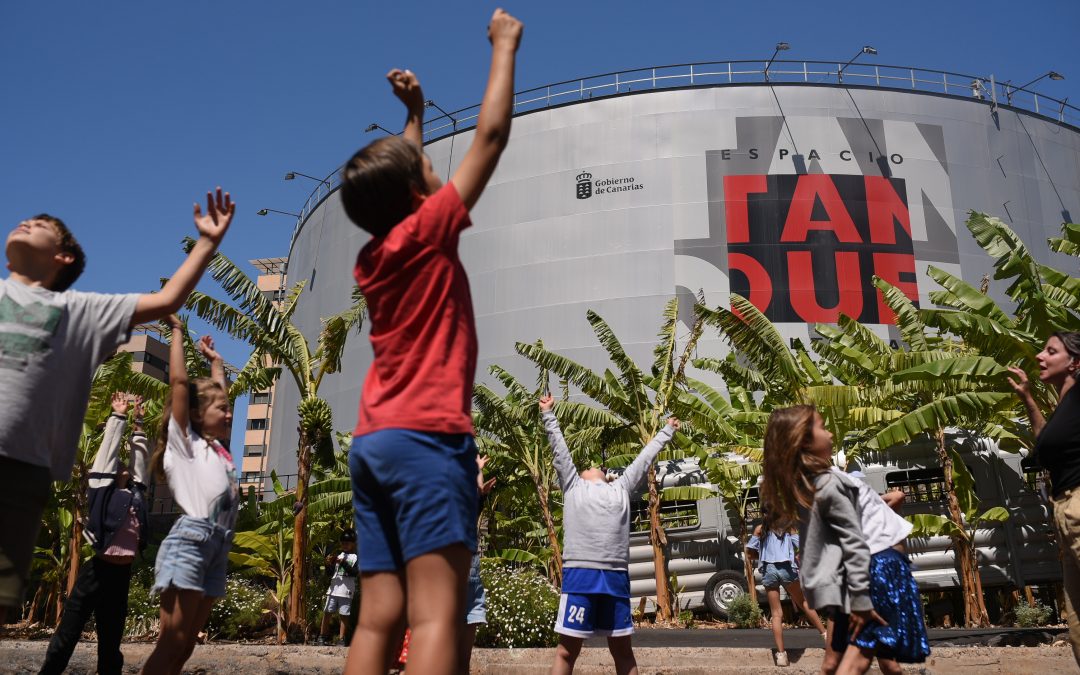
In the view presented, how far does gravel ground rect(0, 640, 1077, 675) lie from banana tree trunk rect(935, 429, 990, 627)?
5636 mm

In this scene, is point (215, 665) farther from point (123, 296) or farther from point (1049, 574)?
point (1049, 574)

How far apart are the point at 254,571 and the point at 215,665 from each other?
867 cm

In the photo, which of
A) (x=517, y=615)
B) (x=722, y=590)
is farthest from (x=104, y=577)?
(x=722, y=590)

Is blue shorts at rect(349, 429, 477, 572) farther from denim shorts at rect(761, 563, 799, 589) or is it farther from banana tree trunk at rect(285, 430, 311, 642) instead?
banana tree trunk at rect(285, 430, 311, 642)

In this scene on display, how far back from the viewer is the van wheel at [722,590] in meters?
16.1

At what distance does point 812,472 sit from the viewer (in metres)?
4.09

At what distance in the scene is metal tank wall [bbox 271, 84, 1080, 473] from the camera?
1025 inches

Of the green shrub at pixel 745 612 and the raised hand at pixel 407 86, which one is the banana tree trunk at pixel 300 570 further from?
the raised hand at pixel 407 86

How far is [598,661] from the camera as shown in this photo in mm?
8352

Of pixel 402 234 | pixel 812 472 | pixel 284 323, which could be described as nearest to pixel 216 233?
pixel 402 234

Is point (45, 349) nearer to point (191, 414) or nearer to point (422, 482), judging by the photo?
point (422, 482)

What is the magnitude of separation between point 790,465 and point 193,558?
2.93 meters

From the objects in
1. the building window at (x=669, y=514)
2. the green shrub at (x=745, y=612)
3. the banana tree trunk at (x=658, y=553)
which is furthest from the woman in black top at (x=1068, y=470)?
the building window at (x=669, y=514)

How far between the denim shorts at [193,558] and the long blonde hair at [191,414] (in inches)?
13.7
